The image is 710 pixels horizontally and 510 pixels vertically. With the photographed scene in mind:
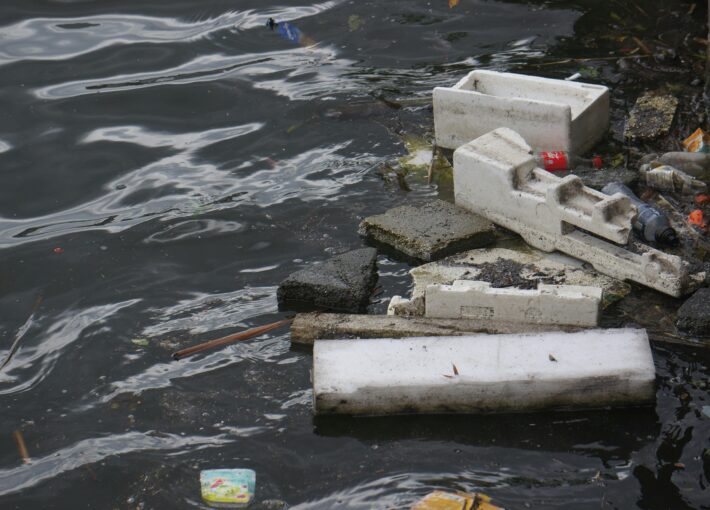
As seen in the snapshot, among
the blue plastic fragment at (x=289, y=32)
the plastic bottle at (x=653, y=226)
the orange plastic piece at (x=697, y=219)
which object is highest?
the blue plastic fragment at (x=289, y=32)

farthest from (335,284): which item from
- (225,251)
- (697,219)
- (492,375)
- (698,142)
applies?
(698,142)

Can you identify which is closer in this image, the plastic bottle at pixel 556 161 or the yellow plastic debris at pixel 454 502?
the yellow plastic debris at pixel 454 502

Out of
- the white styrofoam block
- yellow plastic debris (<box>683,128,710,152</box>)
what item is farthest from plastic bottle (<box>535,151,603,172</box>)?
the white styrofoam block

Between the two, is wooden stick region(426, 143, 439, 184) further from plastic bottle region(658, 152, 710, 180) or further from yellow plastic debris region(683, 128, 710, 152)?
yellow plastic debris region(683, 128, 710, 152)

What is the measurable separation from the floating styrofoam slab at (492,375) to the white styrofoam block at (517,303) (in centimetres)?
21

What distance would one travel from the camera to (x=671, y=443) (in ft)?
15.9

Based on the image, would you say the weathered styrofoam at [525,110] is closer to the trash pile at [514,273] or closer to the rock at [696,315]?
the trash pile at [514,273]

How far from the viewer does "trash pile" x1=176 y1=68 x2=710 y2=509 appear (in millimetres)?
5031

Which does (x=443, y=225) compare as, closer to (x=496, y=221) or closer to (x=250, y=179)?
(x=496, y=221)

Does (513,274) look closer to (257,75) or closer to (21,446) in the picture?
(21,446)

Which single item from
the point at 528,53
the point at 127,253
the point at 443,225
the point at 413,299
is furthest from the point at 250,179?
the point at 528,53

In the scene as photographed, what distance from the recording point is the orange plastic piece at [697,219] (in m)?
6.39

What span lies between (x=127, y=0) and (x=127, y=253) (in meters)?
4.91

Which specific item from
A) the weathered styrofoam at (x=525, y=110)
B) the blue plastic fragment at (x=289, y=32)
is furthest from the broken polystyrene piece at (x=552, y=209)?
the blue plastic fragment at (x=289, y=32)
